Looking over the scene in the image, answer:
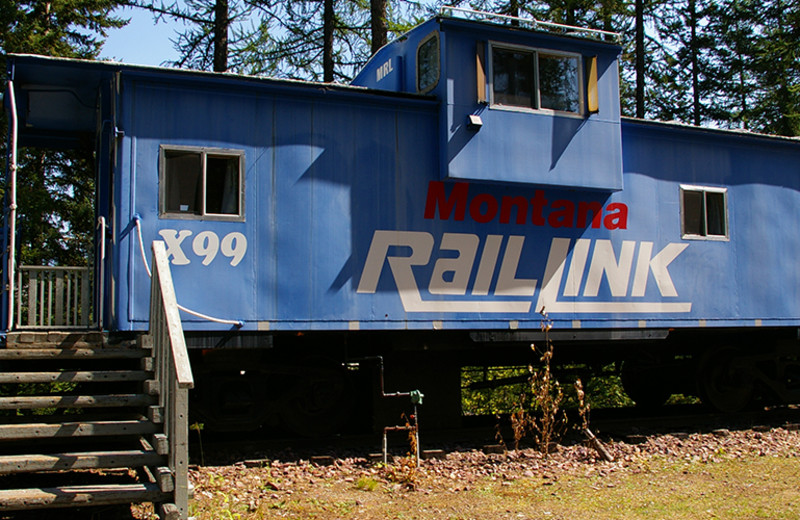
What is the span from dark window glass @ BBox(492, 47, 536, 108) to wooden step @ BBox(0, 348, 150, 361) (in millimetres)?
4806

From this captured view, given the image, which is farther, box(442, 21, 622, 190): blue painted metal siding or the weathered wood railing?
box(442, 21, 622, 190): blue painted metal siding


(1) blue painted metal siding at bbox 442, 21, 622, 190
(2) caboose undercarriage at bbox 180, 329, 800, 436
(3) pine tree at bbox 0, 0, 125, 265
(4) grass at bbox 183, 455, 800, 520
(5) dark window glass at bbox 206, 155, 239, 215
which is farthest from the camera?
(3) pine tree at bbox 0, 0, 125, 265

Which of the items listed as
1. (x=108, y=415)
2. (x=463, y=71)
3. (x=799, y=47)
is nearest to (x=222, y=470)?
(x=108, y=415)

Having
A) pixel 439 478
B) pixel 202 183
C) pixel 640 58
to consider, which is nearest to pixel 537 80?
pixel 202 183

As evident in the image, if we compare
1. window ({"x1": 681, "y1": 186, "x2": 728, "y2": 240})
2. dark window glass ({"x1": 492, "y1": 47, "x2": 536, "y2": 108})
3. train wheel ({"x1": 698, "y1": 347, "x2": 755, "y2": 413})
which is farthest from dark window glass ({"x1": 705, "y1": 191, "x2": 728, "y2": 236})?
dark window glass ({"x1": 492, "y1": 47, "x2": 536, "y2": 108})

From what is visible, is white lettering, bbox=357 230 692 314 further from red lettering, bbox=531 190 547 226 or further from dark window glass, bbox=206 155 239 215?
dark window glass, bbox=206 155 239 215

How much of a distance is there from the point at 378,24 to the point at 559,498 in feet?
42.4

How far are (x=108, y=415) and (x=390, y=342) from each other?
3.06m

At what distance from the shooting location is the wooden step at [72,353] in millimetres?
6611

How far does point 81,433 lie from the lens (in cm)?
580

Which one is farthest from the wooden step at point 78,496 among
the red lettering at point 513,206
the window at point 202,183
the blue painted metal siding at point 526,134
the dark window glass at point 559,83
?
the dark window glass at point 559,83

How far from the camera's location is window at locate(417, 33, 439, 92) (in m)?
8.88

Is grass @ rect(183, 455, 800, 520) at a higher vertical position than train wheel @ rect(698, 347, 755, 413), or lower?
lower

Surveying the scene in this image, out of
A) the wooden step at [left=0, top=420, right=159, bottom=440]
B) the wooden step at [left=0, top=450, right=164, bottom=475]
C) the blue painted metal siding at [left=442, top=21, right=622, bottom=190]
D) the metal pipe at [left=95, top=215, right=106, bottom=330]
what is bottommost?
the wooden step at [left=0, top=450, right=164, bottom=475]
